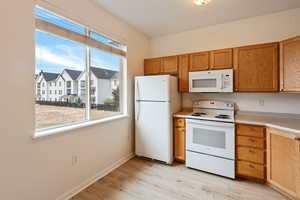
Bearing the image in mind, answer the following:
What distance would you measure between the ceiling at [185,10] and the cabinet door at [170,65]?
2.13 ft

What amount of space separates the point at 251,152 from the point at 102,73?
105 inches

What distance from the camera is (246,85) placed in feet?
8.11

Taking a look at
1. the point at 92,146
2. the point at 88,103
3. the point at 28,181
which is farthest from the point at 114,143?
the point at 28,181

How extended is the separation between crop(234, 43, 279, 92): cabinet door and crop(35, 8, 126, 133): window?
6.85 ft

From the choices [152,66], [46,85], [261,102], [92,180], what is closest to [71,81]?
[46,85]

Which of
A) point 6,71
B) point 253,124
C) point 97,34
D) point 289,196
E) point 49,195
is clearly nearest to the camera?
point 6,71

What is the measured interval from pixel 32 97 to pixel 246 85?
2.97 m

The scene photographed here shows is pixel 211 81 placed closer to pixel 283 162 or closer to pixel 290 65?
pixel 290 65

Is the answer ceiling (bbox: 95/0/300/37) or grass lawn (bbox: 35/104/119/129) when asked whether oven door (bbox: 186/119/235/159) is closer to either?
grass lawn (bbox: 35/104/119/129)

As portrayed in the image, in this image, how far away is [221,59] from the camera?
265 centimetres

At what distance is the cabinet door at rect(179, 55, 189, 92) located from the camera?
2.96 m

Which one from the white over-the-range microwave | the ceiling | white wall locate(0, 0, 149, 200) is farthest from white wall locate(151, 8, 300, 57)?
white wall locate(0, 0, 149, 200)

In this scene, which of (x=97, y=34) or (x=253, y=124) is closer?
(x=253, y=124)

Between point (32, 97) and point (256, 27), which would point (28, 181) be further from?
point (256, 27)
